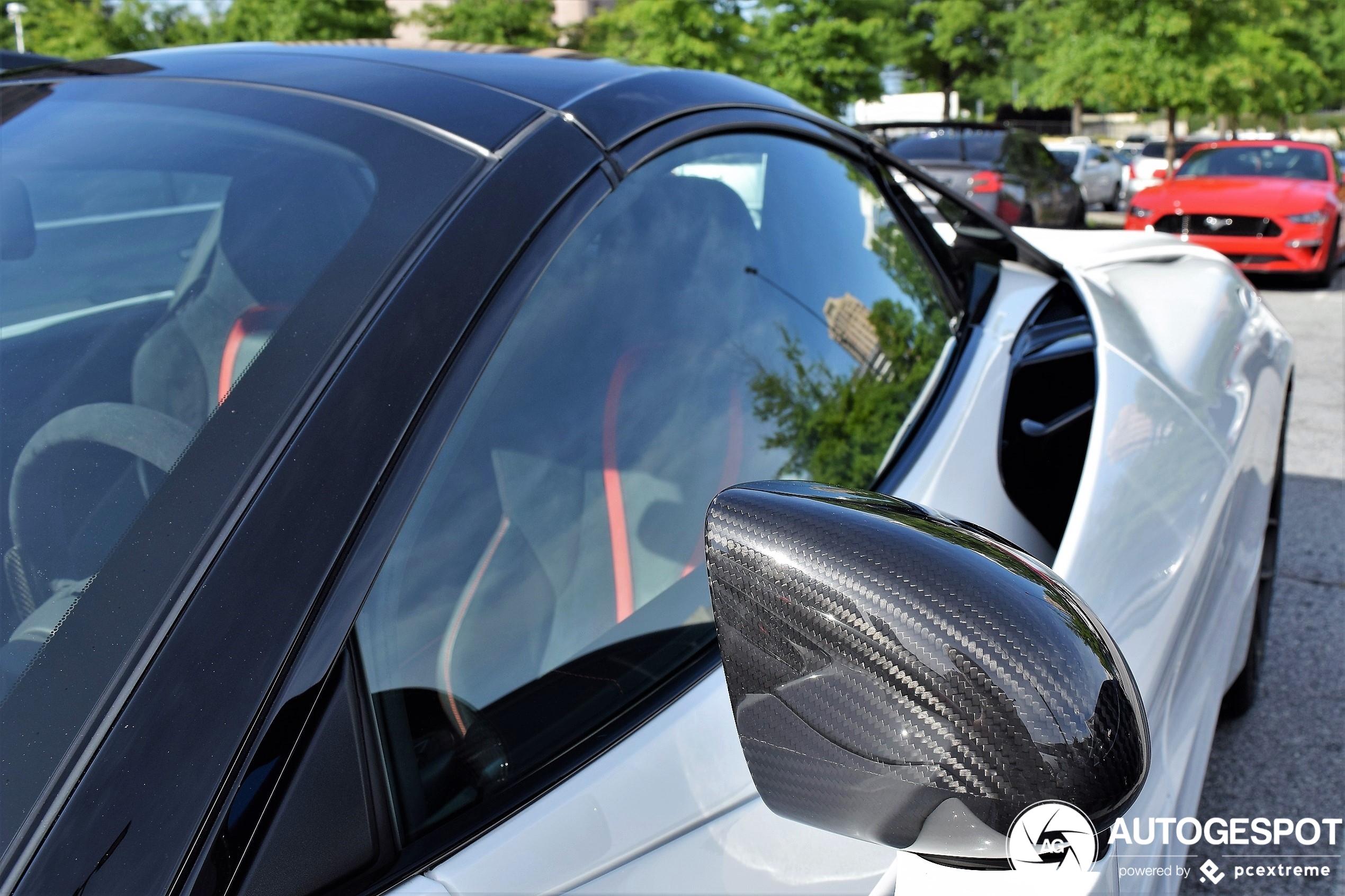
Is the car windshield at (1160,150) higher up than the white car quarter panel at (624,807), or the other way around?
the white car quarter panel at (624,807)

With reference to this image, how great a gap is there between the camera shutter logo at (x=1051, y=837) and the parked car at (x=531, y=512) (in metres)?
0.01

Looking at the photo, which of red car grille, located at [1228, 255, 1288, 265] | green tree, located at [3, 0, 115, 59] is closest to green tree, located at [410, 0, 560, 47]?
green tree, located at [3, 0, 115, 59]

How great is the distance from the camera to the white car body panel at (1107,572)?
864mm

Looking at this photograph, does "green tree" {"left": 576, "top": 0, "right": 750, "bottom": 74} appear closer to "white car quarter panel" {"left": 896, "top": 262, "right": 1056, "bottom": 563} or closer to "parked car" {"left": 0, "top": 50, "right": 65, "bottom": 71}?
"parked car" {"left": 0, "top": 50, "right": 65, "bottom": 71}

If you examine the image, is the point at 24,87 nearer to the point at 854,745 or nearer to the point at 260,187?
the point at 260,187

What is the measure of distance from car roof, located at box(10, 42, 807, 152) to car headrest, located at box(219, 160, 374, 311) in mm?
127

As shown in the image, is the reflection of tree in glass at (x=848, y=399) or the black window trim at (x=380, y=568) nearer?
the black window trim at (x=380, y=568)

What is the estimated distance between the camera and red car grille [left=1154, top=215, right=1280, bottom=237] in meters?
10.2

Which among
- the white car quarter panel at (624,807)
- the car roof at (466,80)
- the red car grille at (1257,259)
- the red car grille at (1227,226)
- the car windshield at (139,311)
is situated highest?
the car roof at (466,80)

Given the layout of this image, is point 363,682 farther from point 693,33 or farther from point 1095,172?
point 1095,172

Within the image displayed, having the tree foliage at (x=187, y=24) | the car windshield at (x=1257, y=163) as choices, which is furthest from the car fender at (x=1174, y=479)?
the tree foliage at (x=187, y=24)

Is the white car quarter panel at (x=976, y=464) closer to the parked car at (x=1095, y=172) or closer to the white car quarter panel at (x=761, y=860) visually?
the white car quarter panel at (x=761, y=860)

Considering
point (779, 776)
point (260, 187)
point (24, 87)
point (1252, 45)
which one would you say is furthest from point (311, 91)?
point (1252, 45)

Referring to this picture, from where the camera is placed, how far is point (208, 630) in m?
0.73
